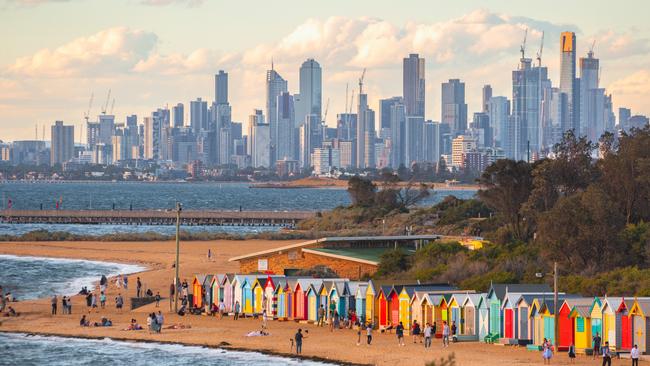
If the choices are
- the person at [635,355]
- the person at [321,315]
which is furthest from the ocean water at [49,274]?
the person at [635,355]

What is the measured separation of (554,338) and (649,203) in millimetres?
26741

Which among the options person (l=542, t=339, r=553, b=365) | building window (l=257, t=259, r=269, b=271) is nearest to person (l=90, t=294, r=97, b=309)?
building window (l=257, t=259, r=269, b=271)

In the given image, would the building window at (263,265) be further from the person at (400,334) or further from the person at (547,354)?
the person at (547,354)

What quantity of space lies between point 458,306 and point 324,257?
52.2 ft

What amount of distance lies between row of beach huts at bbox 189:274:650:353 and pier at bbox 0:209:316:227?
263 feet

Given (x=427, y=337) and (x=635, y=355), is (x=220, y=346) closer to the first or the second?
(x=427, y=337)

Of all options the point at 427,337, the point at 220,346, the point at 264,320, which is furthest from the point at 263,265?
the point at 427,337

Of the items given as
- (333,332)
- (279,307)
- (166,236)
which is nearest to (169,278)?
(279,307)

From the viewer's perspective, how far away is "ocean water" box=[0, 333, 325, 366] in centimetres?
4209

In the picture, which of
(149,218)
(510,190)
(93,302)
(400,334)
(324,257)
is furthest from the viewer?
(149,218)

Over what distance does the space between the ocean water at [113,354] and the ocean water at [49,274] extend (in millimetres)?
16108

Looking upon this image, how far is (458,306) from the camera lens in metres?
45.2

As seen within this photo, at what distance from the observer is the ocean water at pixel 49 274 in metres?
65.1

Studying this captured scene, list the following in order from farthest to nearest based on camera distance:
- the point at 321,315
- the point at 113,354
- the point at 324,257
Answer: the point at 324,257
the point at 321,315
the point at 113,354
